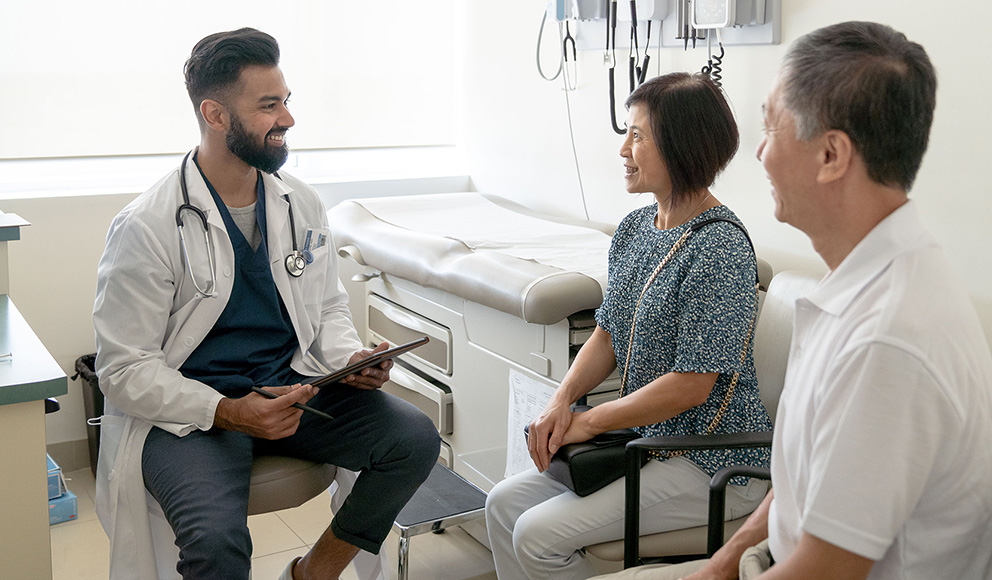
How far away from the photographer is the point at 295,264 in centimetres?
194

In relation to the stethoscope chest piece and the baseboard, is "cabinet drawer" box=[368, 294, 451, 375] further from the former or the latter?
the baseboard

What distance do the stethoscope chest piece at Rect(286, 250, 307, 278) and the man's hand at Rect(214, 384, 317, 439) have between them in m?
0.29

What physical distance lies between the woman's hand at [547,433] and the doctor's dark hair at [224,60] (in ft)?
3.15

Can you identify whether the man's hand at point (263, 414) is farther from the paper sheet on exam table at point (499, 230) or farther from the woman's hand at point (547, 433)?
the paper sheet on exam table at point (499, 230)

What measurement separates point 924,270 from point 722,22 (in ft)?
4.31

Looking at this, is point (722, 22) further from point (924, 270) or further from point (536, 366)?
point (924, 270)

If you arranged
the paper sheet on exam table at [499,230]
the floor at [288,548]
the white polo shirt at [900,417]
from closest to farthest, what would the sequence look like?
the white polo shirt at [900,417]
the paper sheet on exam table at [499,230]
the floor at [288,548]

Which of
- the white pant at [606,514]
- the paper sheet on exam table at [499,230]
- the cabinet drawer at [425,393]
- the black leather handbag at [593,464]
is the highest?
the paper sheet on exam table at [499,230]

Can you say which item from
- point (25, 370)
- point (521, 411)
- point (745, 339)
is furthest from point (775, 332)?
point (25, 370)

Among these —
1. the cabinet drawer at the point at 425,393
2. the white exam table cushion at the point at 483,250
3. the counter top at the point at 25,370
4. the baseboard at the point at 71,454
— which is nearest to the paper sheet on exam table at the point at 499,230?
the white exam table cushion at the point at 483,250

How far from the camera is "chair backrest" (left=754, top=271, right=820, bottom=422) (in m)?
1.68

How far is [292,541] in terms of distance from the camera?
2.56 meters

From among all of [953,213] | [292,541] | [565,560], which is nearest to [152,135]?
[292,541]

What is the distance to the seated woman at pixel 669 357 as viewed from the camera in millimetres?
1572
